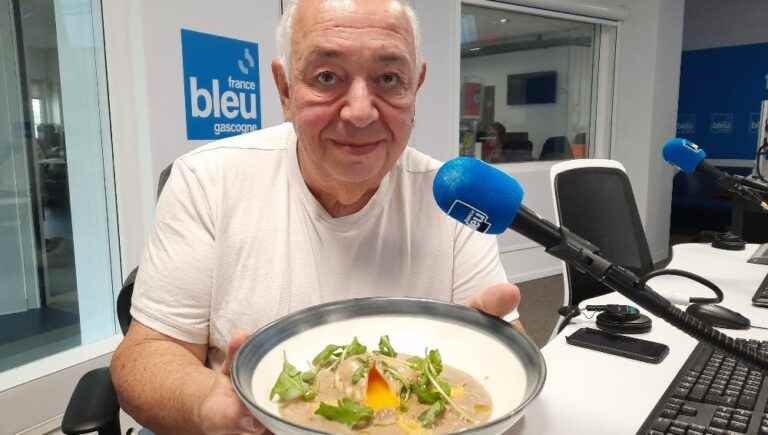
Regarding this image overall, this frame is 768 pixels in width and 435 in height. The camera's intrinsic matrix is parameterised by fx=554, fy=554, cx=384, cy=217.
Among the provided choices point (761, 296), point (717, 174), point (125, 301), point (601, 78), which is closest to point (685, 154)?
point (717, 174)

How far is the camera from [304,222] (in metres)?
1.09

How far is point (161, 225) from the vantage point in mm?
1059

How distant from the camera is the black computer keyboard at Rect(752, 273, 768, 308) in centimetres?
148

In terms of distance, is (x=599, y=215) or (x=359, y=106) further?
(x=599, y=215)

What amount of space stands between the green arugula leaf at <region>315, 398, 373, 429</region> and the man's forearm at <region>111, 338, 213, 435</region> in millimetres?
283

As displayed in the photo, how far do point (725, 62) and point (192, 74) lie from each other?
6431 millimetres

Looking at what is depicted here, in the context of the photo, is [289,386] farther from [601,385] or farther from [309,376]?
[601,385]

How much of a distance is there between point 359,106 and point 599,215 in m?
1.38

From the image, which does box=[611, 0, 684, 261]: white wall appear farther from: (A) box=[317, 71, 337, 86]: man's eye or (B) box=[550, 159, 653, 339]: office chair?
(A) box=[317, 71, 337, 86]: man's eye

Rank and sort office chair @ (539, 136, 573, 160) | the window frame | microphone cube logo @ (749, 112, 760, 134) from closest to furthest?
the window frame
office chair @ (539, 136, 573, 160)
microphone cube logo @ (749, 112, 760, 134)

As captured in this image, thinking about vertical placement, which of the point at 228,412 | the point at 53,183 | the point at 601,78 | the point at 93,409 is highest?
the point at 601,78

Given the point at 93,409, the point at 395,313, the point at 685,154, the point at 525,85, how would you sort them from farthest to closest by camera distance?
1. the point at 525,85
2. the point at 685,154
3. the point at 93,409
4. the point at 395,313

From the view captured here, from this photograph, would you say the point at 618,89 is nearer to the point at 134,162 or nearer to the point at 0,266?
the point at 134,162

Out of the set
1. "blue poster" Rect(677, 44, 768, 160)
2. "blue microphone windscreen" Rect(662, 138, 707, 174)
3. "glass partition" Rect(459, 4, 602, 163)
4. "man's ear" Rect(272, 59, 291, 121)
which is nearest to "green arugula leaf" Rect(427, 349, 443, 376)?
"man's ear" Rect(272, 59, 291, 121)
